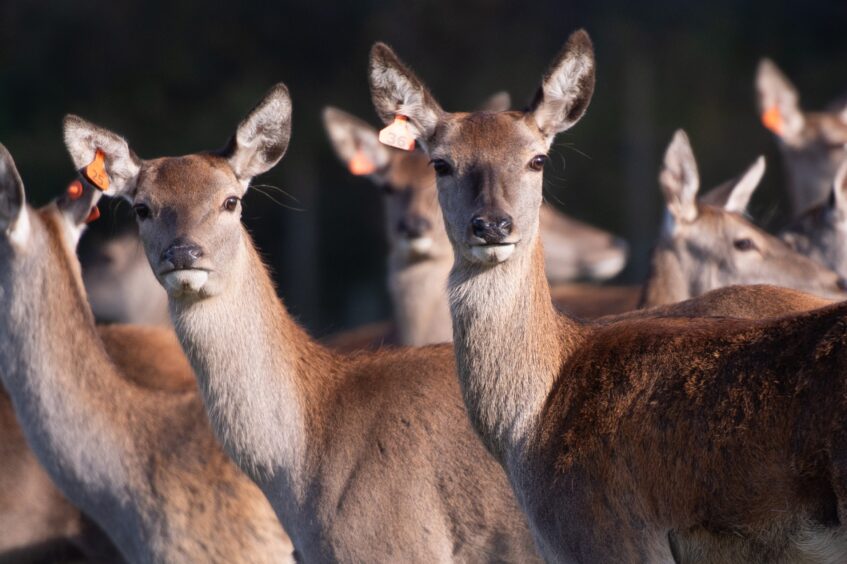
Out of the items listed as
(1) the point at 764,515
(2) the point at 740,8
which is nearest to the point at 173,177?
(1) the point at 764,515

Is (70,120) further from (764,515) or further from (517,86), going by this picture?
(517,86)

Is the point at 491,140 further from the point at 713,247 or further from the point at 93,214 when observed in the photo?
the point at 713,247

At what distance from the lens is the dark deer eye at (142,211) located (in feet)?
16.2

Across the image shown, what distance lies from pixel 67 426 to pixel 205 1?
1104cm

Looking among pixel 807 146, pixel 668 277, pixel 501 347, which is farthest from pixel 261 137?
pixel 807 146

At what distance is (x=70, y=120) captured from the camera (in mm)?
5242

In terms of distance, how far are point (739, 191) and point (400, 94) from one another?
132 inches

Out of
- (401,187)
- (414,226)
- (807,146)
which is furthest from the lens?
(807,146)

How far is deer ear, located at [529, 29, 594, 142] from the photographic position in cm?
457

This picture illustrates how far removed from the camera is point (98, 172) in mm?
5070

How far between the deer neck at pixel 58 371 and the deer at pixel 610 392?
1.71 metres

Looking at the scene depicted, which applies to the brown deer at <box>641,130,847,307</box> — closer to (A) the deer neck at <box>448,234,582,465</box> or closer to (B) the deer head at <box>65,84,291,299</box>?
(B) the deer head at <box>65,84,291,299</box>

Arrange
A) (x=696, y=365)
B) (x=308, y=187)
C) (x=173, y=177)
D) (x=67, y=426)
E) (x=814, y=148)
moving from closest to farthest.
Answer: (x=696, y=365) → (x=173, y=177) → (x=67, y=426) → (x=814, y=148) → (x=308, y=187)

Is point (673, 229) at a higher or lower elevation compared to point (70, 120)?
lower
